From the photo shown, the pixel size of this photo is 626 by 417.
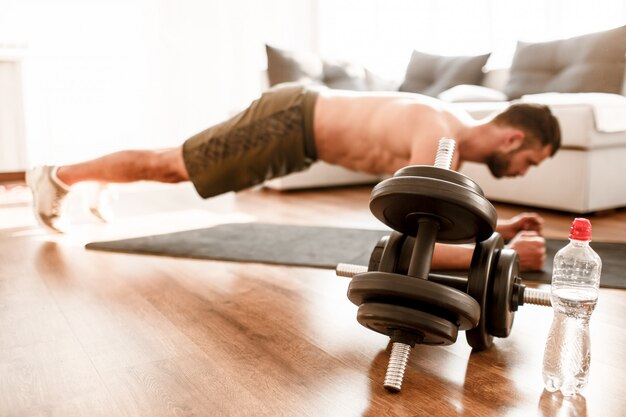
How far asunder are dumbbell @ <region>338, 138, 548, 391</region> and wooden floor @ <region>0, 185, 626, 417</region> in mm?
113

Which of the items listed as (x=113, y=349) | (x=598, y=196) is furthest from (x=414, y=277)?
(x=598, y=196)

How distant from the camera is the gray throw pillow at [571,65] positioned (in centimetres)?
297

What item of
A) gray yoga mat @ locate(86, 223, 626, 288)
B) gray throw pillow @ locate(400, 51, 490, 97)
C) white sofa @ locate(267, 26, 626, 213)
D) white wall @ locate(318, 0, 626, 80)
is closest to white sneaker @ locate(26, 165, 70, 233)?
gray yoga mat @ locate(86, 223, 626, 288)

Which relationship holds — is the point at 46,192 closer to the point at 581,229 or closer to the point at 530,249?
the point at 530,249

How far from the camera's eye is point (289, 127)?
1.95 meters

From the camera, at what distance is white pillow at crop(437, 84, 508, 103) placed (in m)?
3.29

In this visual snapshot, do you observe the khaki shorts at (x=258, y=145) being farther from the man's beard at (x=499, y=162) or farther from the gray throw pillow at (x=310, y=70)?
the gray throw pillow at (x=310, y=70)

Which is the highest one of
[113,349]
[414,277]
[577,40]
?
[577,40]

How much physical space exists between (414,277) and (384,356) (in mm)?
271

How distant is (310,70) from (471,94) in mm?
1003

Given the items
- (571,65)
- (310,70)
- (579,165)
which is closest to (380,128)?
(579,165)

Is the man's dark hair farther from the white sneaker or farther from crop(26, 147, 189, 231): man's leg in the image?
the white sneaker

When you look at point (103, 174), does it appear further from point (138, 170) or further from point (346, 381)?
point (346, 381)

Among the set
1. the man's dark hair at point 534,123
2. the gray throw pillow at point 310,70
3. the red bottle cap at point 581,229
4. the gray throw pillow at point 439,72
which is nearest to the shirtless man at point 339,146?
the man's dark hair at point 534,123
